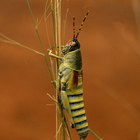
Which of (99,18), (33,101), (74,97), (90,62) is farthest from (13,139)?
(74,97)

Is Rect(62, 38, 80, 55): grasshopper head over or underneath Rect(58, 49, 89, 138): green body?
over

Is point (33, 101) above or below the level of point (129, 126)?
above

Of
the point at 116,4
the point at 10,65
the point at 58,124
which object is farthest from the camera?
the point at 10,65

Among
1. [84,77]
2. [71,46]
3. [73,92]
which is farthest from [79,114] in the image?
[84,77]

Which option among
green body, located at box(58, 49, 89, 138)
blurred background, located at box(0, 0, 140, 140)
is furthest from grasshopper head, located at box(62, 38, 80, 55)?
blurred background, located at box(0, 0, 140, 140)

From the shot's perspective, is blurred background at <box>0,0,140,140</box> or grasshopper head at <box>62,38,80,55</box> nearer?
grasshopper head at <box>62,38,80,55</box>

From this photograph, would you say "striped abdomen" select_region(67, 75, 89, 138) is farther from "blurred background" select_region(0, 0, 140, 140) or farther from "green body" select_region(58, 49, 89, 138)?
"blurred background" select_region(0, 0, 140, 140)

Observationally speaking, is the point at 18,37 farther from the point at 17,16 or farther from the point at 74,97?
the point at 74,97

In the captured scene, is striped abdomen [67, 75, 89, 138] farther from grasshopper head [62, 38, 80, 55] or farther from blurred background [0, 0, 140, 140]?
blurred background [0, 0, 140, 140]

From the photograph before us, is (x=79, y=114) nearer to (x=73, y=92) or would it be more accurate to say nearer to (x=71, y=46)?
(x=73, y=92)
